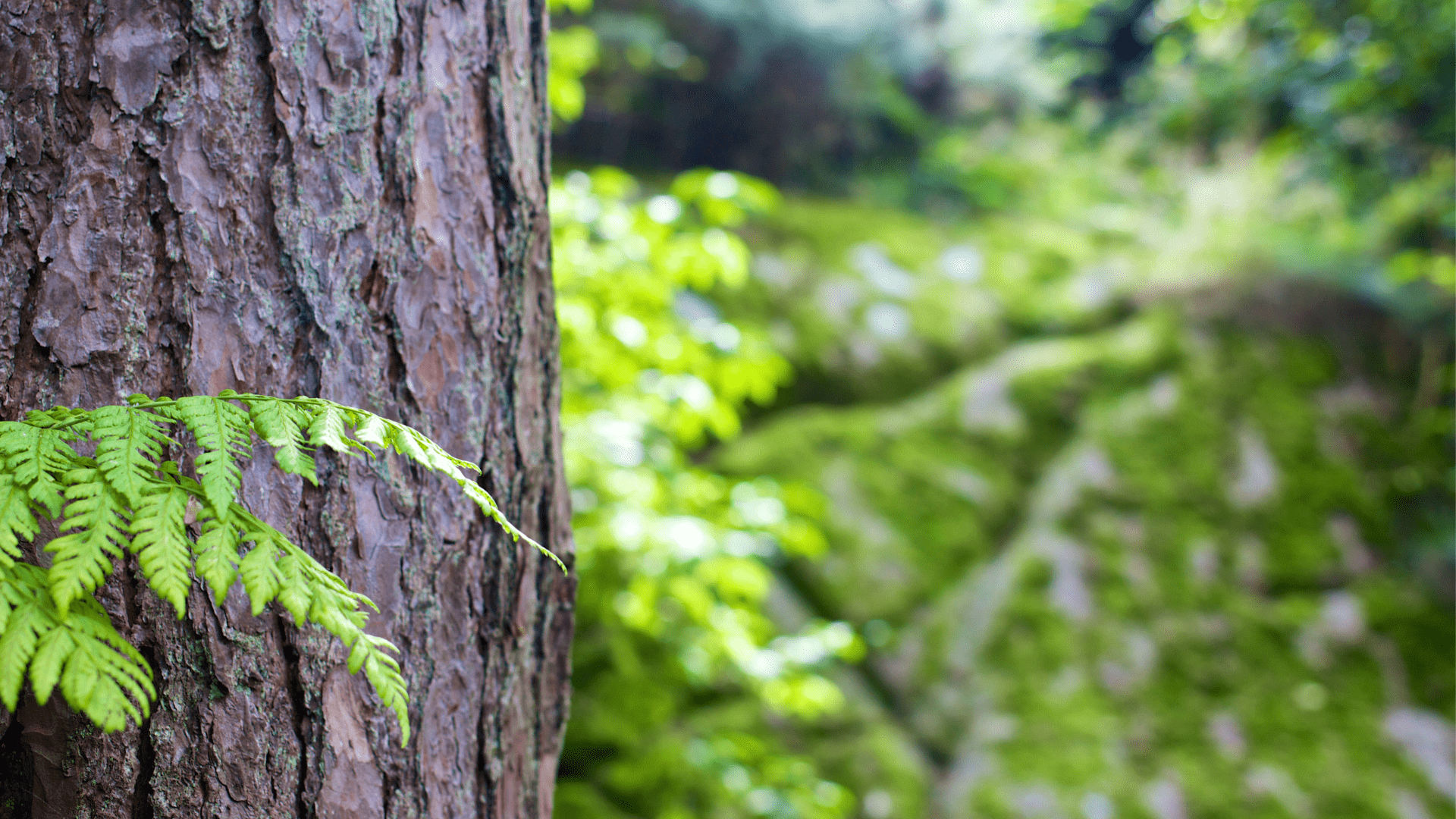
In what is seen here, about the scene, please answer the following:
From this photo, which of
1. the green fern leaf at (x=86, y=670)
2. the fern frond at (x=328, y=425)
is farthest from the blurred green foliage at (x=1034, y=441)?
the green fern leaf at (x=86, y=670)

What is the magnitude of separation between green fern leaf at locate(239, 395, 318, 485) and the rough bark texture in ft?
0.78

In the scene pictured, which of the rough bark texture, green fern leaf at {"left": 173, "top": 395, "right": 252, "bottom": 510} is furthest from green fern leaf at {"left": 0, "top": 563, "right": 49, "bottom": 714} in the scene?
the rough bark texture

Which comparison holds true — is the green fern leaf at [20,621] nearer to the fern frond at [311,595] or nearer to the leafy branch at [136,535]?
the leafy branch at [136,535]

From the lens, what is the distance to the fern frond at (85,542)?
0.51 metres

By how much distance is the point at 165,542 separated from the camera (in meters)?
0.54

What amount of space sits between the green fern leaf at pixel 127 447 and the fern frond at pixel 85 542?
0.01m

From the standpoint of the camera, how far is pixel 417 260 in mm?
927

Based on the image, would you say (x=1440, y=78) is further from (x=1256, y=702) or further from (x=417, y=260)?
(x=417, y=260)

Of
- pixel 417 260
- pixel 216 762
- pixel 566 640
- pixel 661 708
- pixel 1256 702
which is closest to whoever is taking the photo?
pixel 216 762

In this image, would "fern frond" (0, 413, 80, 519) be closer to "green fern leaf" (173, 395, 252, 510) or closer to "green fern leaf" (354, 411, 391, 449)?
"green fern leaf" (173, 395, 252, 510)

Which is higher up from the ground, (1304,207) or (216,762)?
(1304,207)

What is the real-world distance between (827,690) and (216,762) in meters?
1.80


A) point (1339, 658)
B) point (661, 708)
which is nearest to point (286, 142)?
point (661, 708)

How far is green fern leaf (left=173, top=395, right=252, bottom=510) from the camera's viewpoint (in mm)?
573
